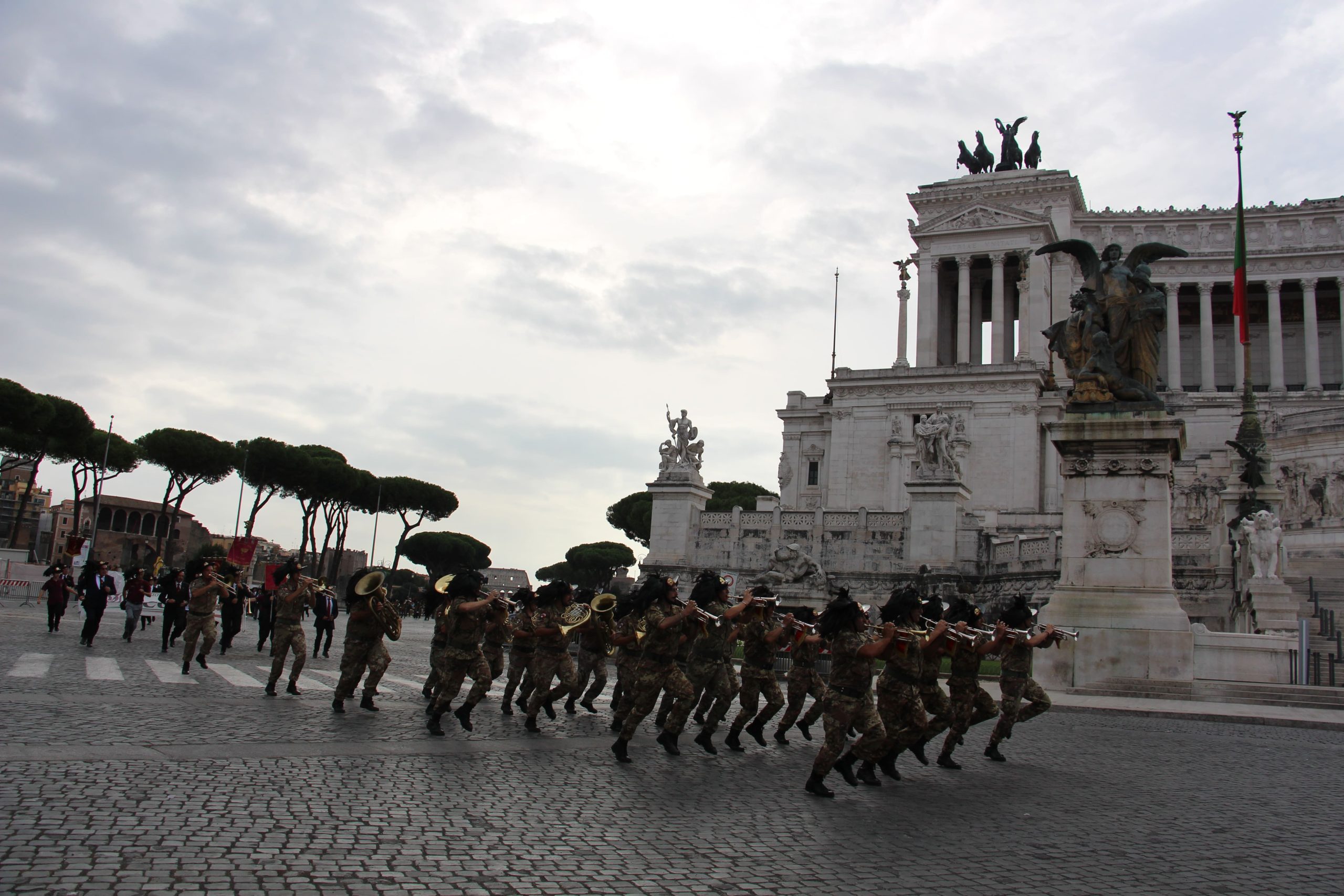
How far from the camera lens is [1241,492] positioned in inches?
1245

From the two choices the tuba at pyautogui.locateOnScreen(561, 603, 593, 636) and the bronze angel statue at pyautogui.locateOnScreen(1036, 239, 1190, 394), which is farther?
the bronze angel statue at pyautogui.locateOnScreen(1036, 239, 1190, 394)

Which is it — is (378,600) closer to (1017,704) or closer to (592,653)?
(592,653)

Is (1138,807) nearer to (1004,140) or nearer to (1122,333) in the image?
(1122,333)

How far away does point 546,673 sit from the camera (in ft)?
38.3

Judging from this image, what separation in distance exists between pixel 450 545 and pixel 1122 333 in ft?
245

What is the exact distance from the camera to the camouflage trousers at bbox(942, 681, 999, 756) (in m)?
10.1

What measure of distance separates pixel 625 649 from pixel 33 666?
29.5ft

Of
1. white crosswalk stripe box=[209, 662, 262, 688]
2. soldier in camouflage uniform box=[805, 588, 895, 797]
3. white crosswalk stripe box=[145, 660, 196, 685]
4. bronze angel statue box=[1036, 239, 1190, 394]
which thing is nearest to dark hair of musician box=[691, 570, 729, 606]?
soldier in camouflage uniform box=[805, 588, 895, 797]

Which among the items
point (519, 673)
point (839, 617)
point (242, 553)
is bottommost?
point (519, 673)

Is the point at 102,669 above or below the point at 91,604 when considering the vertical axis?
→ below

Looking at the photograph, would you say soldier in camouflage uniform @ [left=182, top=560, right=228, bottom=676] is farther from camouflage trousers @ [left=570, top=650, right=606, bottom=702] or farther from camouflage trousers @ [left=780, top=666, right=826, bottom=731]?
camouflage trousers @ [left=780, top=666, right=826, bottom=731]

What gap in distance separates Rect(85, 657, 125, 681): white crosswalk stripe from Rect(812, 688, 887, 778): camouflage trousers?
10.2 metres

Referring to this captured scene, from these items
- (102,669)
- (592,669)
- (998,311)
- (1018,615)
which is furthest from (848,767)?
(998,311)

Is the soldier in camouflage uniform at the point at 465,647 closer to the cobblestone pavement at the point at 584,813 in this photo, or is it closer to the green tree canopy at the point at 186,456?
the cobblestone pavement at the point at 584,813
